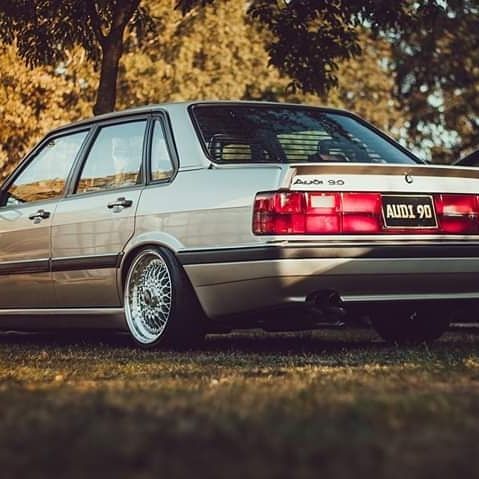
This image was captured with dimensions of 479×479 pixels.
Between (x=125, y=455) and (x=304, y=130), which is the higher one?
(x=304, y=130)

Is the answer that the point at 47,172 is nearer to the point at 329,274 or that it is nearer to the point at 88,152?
the point at 88,152

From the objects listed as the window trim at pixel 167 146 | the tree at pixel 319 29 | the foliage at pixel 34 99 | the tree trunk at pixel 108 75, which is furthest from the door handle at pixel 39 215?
the foliage at pixel 34 99

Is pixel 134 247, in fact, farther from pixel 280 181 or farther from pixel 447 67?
pixel 447 67

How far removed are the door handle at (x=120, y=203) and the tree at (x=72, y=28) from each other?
6.34 metres

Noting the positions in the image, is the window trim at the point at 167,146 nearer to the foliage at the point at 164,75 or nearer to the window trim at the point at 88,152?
the window trim at the point at 88,152

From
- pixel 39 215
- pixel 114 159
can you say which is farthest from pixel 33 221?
pixel 114 159

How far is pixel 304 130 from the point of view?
8.41m

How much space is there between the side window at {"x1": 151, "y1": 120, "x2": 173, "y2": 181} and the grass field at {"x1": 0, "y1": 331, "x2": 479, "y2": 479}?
1.39 metres

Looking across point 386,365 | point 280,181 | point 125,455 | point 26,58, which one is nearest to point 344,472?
point 125,455

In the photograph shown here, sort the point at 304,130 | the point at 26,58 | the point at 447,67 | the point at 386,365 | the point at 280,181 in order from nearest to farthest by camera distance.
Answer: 1. the point at 386,365
2. the point at 280,181
3. the point at 304,130
4. the point at 26,58
5. the point at 447,67

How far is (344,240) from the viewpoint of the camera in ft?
24.1

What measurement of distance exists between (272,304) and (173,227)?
83 centimetres

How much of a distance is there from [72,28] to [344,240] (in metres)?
8.70

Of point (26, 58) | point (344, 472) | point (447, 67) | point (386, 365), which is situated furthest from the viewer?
point (447, 67)
